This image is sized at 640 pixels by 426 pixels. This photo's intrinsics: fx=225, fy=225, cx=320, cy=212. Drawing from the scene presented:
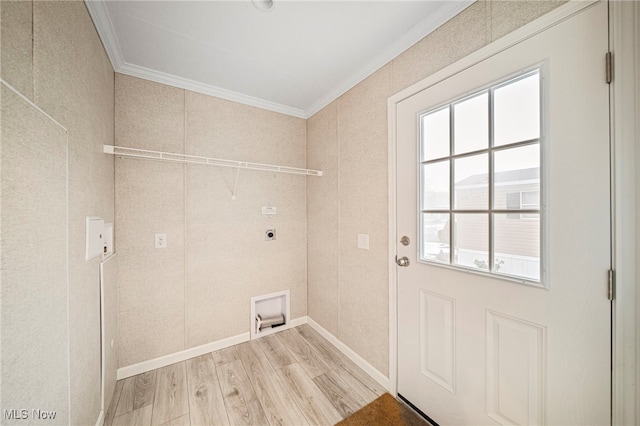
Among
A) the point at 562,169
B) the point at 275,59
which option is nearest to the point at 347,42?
the point at 275,59

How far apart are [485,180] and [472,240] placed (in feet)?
1.05

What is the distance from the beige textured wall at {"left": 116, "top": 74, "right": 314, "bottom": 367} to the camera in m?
1.79

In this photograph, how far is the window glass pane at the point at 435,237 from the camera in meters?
1.32

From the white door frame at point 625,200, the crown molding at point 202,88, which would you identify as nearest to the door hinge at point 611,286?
the white door frame at point 625,200

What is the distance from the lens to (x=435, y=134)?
1377 mm

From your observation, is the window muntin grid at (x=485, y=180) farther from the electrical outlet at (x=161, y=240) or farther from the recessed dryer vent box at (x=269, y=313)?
the electrical outlet at (x=161, y=240)

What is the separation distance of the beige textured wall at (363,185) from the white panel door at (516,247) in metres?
0.19

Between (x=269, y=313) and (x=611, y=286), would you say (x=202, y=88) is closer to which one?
(x=269, y=313)

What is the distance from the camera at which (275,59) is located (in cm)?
173

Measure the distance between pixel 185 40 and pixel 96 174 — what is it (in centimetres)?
105

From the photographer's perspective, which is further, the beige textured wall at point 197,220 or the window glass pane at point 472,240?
the beige textured wall at point 197,220

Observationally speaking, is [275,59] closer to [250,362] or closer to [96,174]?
[96,174]

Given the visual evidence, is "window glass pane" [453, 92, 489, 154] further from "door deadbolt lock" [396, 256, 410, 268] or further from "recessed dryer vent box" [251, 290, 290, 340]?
"recessed dryer vent box" [251, 290, 290, 340]

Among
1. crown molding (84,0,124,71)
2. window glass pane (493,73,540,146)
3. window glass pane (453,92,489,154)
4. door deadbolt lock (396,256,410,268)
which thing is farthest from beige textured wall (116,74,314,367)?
window glass pane (493,73,540,146)
